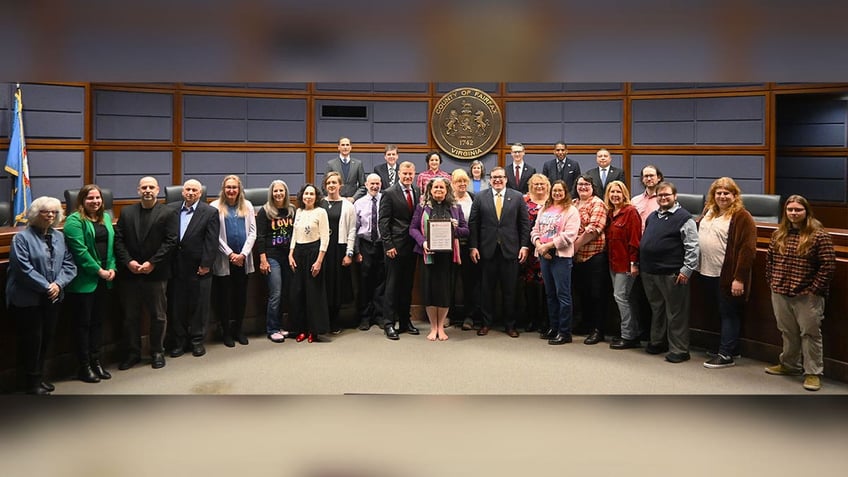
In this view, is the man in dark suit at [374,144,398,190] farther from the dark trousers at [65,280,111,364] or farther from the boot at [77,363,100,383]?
the boot at [77,363,100,383]

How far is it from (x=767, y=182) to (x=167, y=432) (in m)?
11.1

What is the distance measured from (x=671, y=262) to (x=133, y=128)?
27.4ft

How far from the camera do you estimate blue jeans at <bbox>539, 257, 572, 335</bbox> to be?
644cm

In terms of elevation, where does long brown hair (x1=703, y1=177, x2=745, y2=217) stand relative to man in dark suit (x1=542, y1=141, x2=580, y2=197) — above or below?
below

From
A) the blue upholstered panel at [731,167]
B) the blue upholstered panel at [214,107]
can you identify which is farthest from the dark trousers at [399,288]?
the blue upholstered panel at [731,167]

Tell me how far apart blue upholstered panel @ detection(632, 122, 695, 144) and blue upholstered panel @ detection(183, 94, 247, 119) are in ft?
21.7

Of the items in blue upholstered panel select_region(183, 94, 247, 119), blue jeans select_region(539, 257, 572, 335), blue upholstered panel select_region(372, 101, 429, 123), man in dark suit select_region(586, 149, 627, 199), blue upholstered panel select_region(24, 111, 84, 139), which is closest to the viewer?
blue jeans select_region(539, 257, 572, 335)

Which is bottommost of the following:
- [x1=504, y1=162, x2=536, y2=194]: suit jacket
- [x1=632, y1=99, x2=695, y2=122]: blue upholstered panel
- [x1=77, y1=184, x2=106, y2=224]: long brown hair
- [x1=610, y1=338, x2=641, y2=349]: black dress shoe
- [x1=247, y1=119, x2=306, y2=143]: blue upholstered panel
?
[x1=610, y1=338, x2=641, y2=349]: black dress shoe

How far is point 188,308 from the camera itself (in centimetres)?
600

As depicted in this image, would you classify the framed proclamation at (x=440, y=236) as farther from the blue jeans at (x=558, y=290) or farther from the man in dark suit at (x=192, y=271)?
the man in dark suit at (x=192, y=271)

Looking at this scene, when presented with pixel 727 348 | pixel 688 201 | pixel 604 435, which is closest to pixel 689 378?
pixel 727 348

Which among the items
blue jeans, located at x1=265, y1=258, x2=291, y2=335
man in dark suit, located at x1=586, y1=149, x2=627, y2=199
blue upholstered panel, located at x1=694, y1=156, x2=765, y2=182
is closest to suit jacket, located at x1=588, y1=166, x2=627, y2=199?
man in dark suit, located at x1=586, y1=149, x2=627, y2=199

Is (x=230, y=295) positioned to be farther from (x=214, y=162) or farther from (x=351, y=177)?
(x=214, y=162)

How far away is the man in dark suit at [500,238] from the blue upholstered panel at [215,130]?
18.7ft
